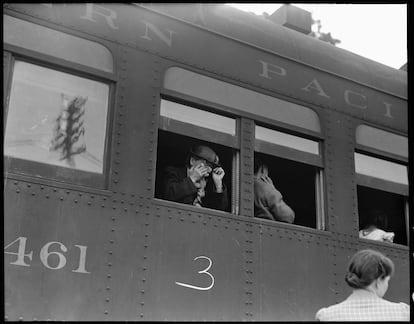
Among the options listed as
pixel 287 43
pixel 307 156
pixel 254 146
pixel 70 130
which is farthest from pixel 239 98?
pixel 70 130

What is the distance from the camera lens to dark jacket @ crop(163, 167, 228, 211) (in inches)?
156

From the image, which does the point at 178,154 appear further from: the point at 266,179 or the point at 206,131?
the point at 266,179

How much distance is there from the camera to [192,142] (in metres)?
4.15

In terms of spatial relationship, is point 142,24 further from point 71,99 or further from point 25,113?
point 25,113

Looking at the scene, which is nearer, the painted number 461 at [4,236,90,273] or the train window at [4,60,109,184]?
the painted number 461 at [4,236,90,273]

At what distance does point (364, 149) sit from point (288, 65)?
91 centimetres

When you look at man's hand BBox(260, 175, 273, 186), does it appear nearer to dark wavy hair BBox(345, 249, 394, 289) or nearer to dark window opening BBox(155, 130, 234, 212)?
dark window opening BBox(155, 130, 234, 212)

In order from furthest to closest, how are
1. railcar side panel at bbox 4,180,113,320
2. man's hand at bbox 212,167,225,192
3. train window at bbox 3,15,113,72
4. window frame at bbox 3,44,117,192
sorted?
1. man's hand at bbox 212,167,225,192
2. train window at bbox 3,15,113,72
3. window frame at bbox 3,44,117,192
4. railcar side panel at bbox 4,180,113,320

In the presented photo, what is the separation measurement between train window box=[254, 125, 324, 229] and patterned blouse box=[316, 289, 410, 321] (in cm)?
226

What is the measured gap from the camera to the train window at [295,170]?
4.32 metres

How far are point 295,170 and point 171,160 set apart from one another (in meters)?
1.00

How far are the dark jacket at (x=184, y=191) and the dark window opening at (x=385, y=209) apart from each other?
55.6 inches

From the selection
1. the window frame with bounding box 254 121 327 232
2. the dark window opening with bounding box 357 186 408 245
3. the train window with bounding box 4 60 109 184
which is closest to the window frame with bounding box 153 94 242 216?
the window frame with bounding box 254 121 327 232

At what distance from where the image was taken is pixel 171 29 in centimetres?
407
